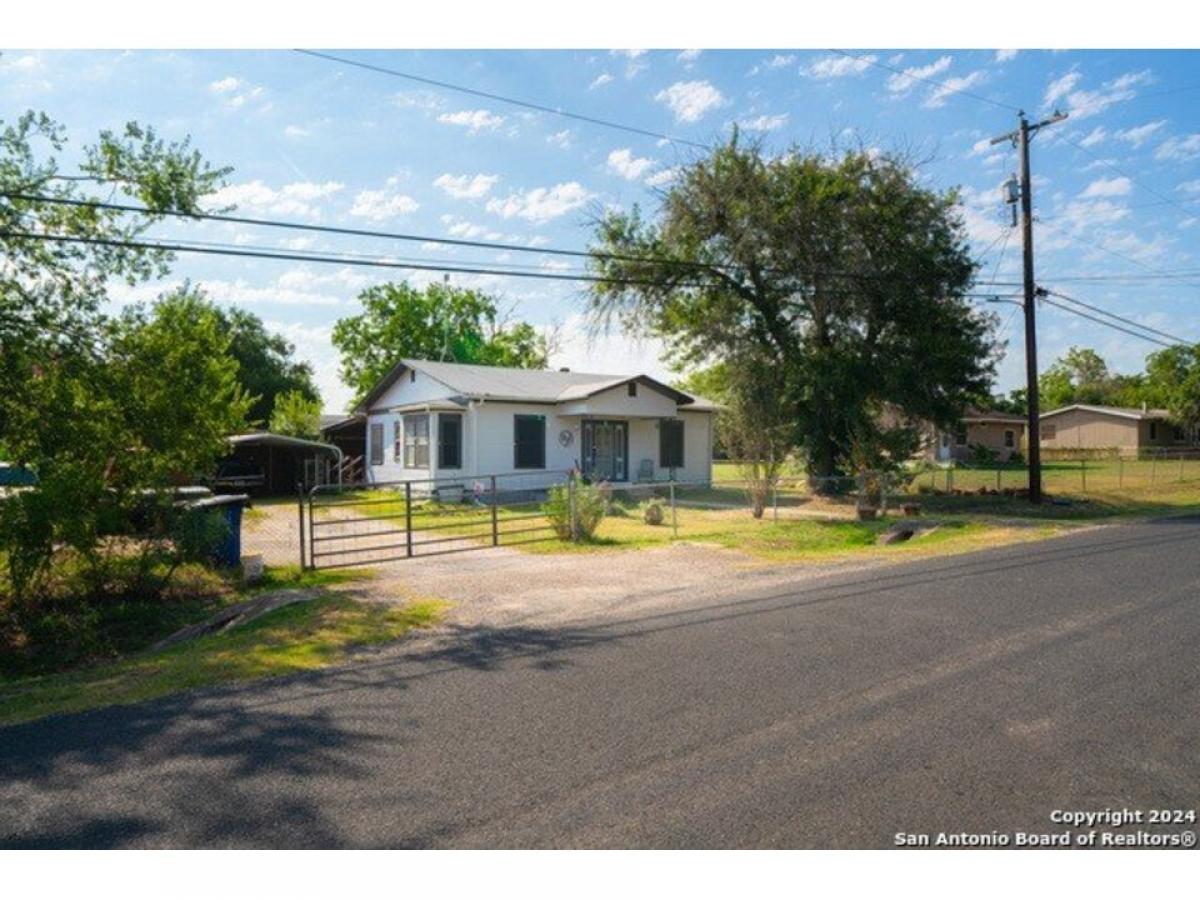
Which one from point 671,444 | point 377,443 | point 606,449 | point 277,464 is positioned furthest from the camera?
point 277,464

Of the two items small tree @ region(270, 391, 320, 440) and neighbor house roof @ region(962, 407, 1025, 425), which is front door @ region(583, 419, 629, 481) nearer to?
small tree @ region(270, 391, 320, 440)

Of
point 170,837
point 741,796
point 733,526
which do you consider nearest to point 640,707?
point 741,796

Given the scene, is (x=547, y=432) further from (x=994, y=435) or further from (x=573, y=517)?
(x=994, y=435)

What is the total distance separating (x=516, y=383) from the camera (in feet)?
85.9

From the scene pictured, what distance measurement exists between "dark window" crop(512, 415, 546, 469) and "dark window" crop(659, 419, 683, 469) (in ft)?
15.2

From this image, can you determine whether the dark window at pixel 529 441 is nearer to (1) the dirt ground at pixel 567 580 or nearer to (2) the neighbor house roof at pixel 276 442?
(2) the neighbor house roof at pixel 276 442

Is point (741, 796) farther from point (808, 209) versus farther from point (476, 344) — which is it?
point (476, 344)

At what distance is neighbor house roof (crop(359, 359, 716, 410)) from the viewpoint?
23.9 metres

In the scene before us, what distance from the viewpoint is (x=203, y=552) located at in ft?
38.0

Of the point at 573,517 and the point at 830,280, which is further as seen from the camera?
the point at 830,280

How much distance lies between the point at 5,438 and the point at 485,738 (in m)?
8.66

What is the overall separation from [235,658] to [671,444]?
70.7 feet

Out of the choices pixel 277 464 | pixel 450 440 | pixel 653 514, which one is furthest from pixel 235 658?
pixel 277 464

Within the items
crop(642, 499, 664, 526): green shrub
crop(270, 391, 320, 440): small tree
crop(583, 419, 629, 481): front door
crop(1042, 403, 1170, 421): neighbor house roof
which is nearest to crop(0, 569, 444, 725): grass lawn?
crop(642, 499, 664, 526): green shrub
